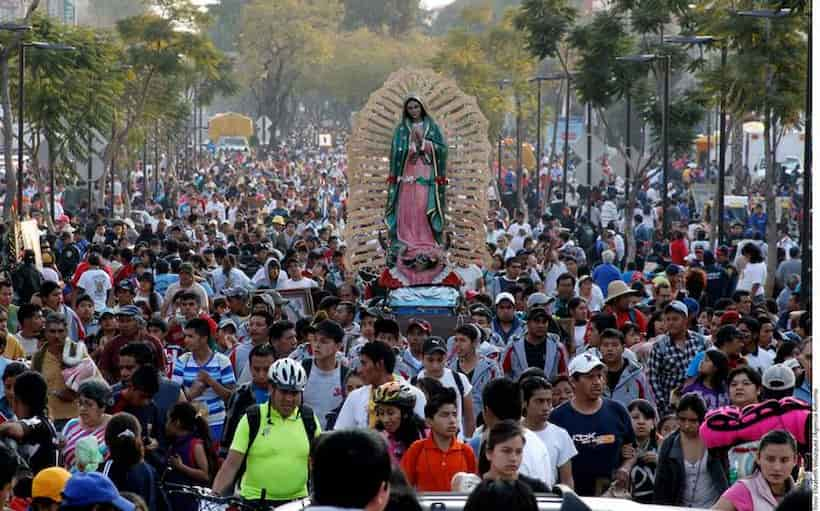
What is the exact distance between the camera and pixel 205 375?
14.1 meters

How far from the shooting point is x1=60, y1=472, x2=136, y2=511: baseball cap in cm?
808

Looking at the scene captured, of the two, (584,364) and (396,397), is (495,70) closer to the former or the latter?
(584,364)

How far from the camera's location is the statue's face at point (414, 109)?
24391 millimetres

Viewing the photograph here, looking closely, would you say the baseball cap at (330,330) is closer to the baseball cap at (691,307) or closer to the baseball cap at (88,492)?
the baseball cap at (88,492)

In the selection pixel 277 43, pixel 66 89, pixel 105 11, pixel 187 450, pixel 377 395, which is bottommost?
pixel 187 450

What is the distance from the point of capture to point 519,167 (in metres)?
60.2

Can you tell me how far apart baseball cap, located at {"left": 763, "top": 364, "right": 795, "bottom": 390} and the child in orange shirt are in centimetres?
237

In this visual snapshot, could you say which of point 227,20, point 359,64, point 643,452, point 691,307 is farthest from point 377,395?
point 227,20

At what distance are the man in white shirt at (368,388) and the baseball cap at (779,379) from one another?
200 cm

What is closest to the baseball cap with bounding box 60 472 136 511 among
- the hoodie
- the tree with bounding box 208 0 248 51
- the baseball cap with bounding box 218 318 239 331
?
the hoodie

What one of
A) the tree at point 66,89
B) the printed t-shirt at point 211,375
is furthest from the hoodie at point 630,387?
the tree at point 66,89

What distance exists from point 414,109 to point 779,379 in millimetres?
12750

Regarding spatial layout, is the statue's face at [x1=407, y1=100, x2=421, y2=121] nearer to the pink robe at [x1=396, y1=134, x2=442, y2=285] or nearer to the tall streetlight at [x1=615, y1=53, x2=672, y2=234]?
the pink robe at [x1=396, y1=134, x2=442, y2=285]

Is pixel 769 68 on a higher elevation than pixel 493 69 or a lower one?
lower
